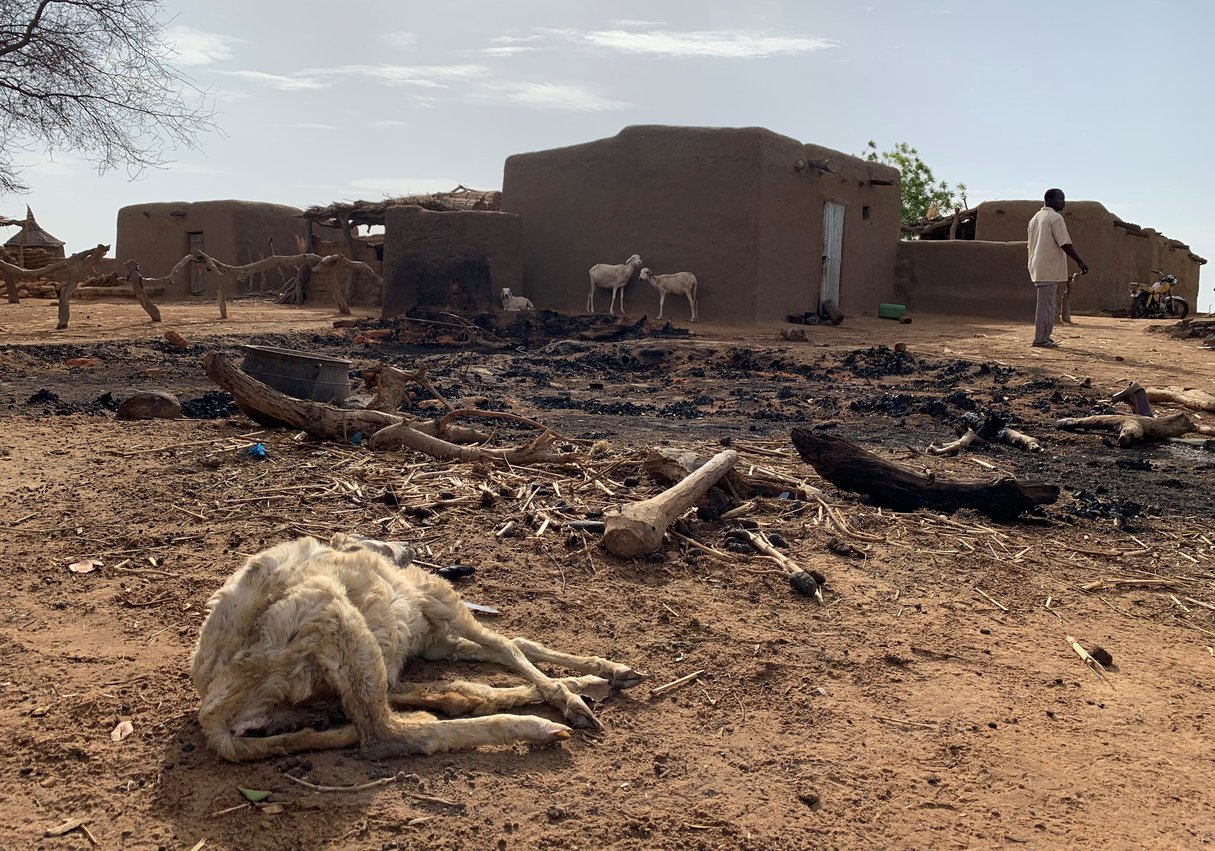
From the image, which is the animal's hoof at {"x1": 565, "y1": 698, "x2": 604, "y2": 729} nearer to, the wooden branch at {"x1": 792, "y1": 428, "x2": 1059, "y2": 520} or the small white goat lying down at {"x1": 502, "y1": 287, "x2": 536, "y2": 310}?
the wooden branch at {"x1": 792, "y1": 428, "x2": 1059, "y2": 520}

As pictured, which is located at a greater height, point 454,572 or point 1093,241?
point 1093,241

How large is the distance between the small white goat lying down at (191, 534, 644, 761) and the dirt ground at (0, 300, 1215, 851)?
76 millimetres

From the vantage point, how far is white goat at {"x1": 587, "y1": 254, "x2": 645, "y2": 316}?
55.7 ft

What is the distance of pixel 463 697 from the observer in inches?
117

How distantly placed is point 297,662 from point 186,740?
0.44 m

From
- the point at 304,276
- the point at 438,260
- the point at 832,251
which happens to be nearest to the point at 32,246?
the point at 304,276

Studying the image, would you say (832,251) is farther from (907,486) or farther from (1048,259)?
(907,486)

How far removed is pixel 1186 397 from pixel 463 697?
27.5 ft

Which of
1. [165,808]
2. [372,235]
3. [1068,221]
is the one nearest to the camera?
[165,808]

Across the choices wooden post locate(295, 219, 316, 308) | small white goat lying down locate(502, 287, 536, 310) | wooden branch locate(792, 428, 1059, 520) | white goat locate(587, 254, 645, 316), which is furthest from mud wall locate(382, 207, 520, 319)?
wooden branch locate(792, 428, 1059, 520)

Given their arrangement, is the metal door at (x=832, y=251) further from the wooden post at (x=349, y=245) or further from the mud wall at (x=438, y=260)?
the wooden post at (x=349, y=245)

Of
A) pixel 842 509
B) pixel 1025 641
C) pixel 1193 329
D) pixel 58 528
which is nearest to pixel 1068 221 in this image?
pixel 1193 329

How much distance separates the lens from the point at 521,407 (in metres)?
9.23

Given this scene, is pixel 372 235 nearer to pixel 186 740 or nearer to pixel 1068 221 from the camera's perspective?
pixel 1068 221
